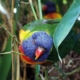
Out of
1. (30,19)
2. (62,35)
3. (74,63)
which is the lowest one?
(74,63)

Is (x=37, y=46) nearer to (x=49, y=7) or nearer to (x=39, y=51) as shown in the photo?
(x=39, y=51)

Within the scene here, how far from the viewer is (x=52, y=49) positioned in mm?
855

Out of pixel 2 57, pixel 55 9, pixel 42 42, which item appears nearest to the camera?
pixel 42 42

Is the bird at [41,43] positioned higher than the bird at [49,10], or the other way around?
the bird at [41,43]

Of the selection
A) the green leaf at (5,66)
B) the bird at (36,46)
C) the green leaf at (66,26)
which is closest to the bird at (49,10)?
the green leaf at (5,66)

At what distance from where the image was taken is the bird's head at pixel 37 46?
0.78 meters

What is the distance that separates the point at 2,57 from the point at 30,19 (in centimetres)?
32

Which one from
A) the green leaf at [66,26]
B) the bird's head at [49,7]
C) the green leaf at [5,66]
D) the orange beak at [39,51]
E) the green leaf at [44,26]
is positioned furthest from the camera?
the bird's head at [49,7]

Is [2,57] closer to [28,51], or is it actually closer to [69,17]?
[28,51]

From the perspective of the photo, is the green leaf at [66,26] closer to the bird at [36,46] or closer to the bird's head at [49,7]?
the bird at [36,46]

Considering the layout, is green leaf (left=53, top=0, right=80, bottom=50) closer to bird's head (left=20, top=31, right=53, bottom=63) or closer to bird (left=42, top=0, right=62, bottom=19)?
bird's head (left=20, top=31, right=53, bottom=63)

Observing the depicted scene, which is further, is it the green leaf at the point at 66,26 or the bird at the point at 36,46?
the bird at the point at 36,46

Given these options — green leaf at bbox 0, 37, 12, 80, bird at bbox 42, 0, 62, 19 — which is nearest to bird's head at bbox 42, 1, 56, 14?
bird at bbox 42, 0, 62, 19

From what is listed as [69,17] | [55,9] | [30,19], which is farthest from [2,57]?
[55,9]
